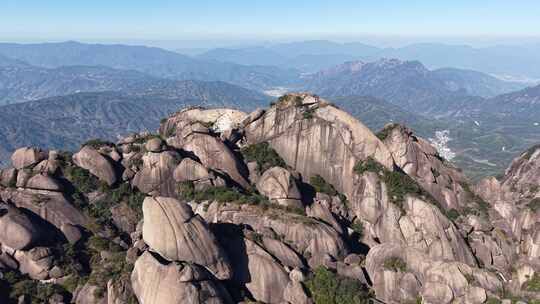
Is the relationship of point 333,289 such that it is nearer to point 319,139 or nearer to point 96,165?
point 319,139

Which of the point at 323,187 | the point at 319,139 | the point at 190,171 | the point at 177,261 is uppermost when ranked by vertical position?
the point at 319,139

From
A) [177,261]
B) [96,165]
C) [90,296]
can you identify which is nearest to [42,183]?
[96,165]

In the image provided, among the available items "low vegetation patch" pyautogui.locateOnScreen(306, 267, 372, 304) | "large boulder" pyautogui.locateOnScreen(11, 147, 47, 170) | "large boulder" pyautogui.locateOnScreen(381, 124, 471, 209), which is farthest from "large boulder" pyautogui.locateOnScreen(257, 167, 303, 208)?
"large boulder" pyautogui.locateOnScreen(11, 147, 47, 170)

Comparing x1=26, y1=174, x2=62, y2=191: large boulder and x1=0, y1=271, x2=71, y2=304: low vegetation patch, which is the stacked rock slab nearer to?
x1=0, y1=271, x2=71, y2=304: low vegetation patch

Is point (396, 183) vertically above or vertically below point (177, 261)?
above

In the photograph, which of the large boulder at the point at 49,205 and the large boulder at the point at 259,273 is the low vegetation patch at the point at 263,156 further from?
the large boulder at the point at 49,205
